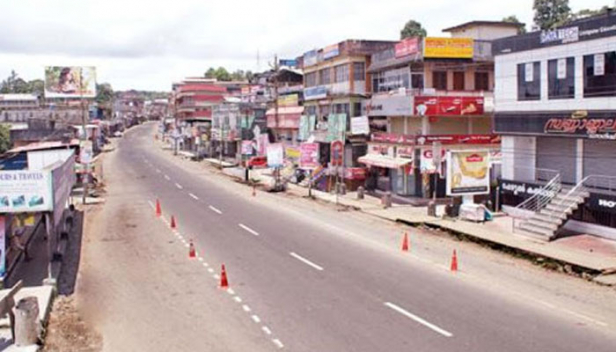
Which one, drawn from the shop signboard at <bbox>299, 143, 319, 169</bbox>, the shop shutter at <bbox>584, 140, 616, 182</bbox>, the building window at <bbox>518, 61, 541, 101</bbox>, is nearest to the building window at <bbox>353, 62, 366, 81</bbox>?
the shop signboard at <bbox>299, 143, 319, 169</bbox>

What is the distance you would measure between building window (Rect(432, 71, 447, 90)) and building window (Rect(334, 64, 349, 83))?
9.92 m

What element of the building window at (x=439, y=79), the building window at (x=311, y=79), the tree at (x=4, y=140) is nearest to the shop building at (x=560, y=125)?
the building window at (x=439, y=79)

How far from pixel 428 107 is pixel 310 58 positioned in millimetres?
21285

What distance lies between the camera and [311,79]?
6481cm

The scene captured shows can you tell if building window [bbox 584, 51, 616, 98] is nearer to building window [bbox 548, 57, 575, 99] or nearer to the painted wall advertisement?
building window [bbox 548, 57, 575, 99]

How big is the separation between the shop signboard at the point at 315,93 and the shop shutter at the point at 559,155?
85.2 feet

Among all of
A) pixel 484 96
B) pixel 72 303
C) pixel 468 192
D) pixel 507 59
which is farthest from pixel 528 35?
pixel 72 303

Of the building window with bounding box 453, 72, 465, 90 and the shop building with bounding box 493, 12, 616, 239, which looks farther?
the building window with bounding box 453, 72, 465, 90

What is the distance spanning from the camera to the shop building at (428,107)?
1772 inches

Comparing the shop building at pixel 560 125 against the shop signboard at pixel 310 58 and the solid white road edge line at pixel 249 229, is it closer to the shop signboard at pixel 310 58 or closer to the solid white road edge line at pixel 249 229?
the solid white road edge line at pixel 249 229

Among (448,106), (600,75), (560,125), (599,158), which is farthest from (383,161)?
(600,75)

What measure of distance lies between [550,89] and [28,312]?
2453cm

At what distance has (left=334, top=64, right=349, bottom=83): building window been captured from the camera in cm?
5553

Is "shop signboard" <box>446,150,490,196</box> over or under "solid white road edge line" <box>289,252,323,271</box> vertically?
over
